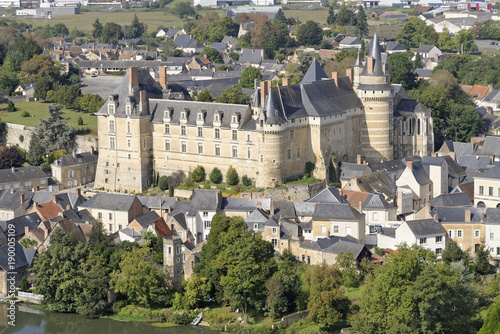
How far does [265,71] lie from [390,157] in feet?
116

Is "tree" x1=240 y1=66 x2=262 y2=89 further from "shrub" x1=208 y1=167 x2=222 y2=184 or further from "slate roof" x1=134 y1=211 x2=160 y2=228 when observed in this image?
"slate roof" x1=134 y1=211 x2=160 y2=228

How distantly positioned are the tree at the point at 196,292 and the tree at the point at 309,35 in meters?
72.4

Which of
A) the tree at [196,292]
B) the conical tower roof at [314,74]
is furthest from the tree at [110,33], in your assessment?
the tree at [196,292]

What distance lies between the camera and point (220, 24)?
12481 cm

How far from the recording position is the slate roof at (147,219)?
5300cm

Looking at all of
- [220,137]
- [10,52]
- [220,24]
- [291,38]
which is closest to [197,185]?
[220,137]

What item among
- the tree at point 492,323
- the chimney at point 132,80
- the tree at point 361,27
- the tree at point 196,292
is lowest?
the tree at point 196,292

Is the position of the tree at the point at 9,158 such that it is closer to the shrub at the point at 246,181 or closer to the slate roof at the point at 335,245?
the shrub at the point at 246,181

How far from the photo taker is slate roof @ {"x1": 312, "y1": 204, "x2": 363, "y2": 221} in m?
50.6

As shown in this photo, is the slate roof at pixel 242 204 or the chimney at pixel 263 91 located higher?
the chimney at pixel 263 91

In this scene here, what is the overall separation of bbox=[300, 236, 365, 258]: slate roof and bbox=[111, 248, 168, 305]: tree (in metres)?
7.37

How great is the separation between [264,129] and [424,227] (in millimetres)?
11573

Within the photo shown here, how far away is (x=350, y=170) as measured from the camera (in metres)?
58.8

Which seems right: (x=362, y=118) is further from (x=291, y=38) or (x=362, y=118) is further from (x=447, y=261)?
(x=291, y=38)
